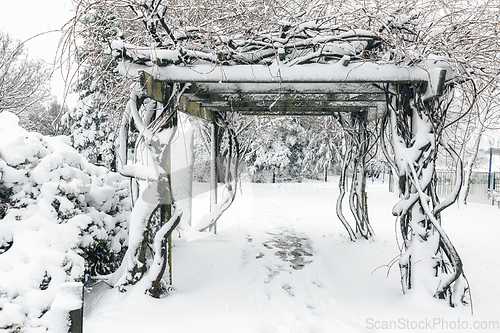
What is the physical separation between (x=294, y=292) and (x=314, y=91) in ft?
7.83

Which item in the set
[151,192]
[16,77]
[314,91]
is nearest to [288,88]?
[314,91]

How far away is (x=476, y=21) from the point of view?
2400mm

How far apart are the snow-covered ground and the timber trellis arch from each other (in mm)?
242

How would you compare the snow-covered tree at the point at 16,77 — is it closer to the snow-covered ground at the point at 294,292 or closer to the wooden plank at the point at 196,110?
the wooden plank at the point at 196,110

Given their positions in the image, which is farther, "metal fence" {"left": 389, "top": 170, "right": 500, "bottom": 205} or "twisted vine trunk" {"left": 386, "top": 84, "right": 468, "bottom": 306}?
"metal fence" {"left": 389, "top": 170, "right": 500, "bottom": 205}

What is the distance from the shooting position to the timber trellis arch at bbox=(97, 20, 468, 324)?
2633 millimetres

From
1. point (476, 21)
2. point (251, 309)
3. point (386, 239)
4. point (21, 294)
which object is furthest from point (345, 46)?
point (386, 239)

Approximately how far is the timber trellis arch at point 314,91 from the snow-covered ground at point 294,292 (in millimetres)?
242

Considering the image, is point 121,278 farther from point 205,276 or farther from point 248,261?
point 248,261

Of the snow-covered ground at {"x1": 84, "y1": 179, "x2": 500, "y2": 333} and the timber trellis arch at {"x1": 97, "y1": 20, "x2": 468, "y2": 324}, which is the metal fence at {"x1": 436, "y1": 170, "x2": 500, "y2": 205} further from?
the timber trellis arch at {"x1": 97, "y1": 20, "x2": 468, "y2": 324}

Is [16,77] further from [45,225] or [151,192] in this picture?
[151,192]

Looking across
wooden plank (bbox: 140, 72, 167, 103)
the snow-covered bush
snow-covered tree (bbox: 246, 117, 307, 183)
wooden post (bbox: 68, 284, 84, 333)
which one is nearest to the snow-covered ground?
the snow-covered bush

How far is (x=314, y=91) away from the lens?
3.21m

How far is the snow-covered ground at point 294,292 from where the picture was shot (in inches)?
102
